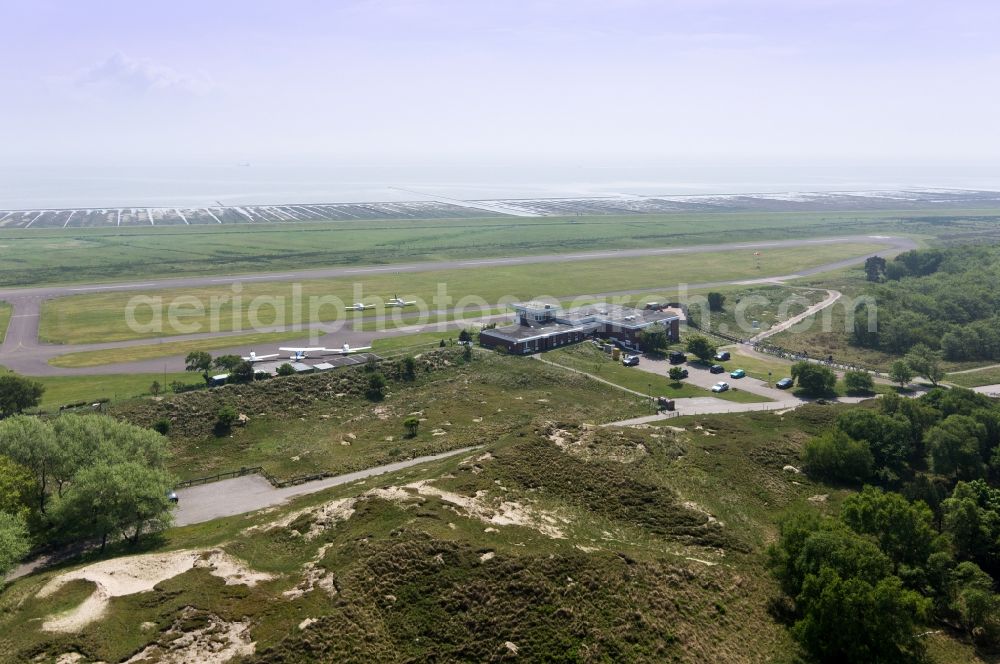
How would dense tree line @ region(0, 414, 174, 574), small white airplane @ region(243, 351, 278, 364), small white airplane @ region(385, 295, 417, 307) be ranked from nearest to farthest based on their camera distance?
dense tree line @ region(0, 414, 174, 574) → small white airplane @ region(243, 351, 278, 364) → small white airplane @ region(385, 295, 417, 307)

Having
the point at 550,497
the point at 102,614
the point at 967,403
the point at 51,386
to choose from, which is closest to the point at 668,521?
the point at 550,497

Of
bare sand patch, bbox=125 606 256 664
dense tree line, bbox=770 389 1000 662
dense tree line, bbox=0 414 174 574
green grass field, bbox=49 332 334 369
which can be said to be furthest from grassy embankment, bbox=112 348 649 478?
bare sand patch, bbox=125 606 256 664

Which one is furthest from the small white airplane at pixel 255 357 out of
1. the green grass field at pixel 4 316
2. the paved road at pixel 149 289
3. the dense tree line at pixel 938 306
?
the dense tree line at pixel 938 306

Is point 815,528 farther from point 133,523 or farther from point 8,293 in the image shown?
point 8,293

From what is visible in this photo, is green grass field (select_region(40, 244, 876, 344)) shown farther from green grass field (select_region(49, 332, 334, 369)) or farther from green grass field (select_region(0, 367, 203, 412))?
green grass field (select_region(0, 367, 203, 412))

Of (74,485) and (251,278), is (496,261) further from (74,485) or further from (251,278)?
(74,485)

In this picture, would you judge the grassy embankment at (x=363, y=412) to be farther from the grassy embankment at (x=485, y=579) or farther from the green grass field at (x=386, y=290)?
the green grass field at (x=386, y=290)
